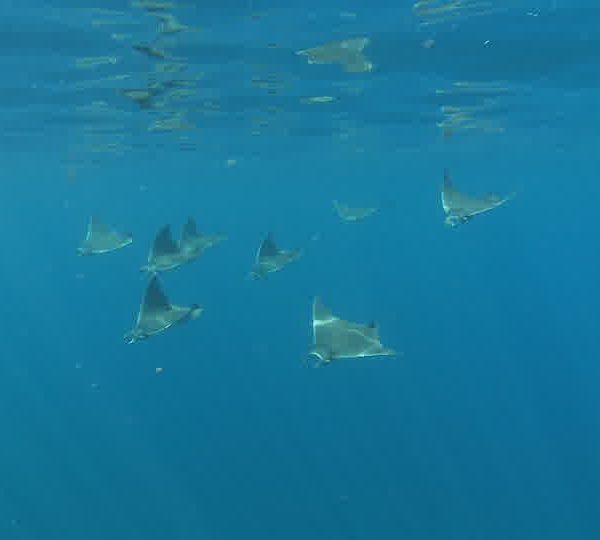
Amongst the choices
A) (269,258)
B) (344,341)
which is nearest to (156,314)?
(344,341)

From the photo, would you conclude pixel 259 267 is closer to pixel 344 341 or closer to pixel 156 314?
pixel 156 314

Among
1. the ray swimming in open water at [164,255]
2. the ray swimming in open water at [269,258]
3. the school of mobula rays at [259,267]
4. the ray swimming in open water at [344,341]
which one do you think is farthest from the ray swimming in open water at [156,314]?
the ray swimming in open water at [269,258]

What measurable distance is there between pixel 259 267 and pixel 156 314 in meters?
2.99

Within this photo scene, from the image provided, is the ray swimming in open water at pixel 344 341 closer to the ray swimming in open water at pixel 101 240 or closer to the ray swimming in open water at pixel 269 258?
the ray swimming in open water at pixel 269 258

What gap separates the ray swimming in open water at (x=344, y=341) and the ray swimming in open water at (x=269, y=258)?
3.47 metres

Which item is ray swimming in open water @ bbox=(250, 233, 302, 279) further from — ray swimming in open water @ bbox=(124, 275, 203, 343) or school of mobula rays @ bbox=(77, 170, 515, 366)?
ray swimming in open water @ bbox=(124, 275, 203, 343)

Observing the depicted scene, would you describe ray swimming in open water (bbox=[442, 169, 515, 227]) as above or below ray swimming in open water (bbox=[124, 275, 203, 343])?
above

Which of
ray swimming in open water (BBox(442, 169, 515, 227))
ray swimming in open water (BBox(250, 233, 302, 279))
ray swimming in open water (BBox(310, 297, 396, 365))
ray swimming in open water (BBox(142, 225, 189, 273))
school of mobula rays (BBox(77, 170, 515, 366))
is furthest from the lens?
ray swimming in open water (BBox(250, 233, 302, 279))

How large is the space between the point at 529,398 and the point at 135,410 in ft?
66.3

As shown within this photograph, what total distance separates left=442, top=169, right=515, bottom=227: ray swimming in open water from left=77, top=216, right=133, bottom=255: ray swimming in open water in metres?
6.29

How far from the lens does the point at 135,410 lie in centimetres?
3575

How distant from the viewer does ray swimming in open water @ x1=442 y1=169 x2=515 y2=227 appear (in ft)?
35.3

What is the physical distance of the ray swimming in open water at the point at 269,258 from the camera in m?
11.8

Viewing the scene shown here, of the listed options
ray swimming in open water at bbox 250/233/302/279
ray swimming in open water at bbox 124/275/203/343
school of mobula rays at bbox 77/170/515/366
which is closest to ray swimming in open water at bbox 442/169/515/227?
school of mobula rays at bbox 77/170/515/366
